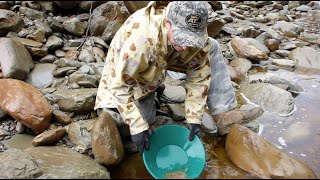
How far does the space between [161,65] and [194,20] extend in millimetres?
520

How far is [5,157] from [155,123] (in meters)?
1.15

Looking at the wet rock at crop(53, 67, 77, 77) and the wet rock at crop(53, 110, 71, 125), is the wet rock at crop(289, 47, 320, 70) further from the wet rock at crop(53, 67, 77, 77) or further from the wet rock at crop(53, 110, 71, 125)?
the wet rock at crop(53, 110, 71, 125)

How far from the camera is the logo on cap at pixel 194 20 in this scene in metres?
2.13

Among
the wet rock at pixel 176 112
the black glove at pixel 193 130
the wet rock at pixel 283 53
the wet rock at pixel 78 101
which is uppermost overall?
the black glove at pixel 193 130

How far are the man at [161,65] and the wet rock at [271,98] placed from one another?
0.53 metres

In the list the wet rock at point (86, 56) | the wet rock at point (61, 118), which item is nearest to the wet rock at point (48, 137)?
the wet rock at point (61, 118)

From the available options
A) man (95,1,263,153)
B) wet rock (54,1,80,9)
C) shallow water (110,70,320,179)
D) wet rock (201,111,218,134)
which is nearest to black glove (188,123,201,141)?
man (95,1,263,153)

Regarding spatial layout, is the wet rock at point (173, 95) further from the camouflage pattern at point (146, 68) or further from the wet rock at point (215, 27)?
the wet rock at point (215, 27)

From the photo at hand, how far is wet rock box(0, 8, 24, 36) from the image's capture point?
399 centimetres

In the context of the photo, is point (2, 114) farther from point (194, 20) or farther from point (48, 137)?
point (194, 20)

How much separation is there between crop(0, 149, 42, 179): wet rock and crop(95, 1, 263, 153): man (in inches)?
23.7

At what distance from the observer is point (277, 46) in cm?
489

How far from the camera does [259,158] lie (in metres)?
2.36

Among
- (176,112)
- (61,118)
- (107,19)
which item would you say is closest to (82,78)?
(61,118)
